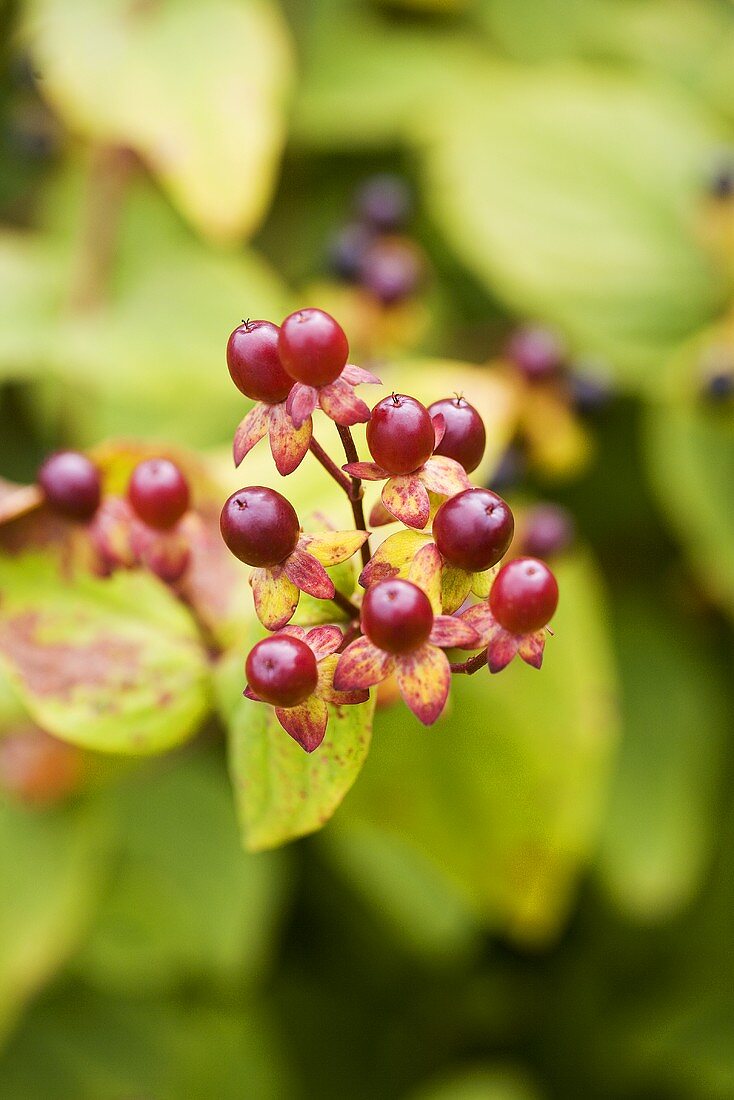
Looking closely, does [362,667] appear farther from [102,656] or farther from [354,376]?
[102,656]

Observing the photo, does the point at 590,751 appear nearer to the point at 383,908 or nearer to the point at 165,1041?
the point at 383,908

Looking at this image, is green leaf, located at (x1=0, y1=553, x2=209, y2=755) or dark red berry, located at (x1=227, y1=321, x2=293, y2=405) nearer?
dark red berry, located at (x1=227, y1=321, x2=293, y2=405)

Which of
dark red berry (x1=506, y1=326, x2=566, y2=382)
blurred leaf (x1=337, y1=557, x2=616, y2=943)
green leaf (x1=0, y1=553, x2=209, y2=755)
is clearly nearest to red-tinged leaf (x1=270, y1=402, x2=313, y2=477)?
green leaf (x1=0, y1=553, x2=209, y2=755)

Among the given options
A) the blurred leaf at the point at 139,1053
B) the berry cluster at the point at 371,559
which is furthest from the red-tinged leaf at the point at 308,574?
the blurred leaf at the point at 139,1053

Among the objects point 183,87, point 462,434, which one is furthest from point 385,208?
point 462,434

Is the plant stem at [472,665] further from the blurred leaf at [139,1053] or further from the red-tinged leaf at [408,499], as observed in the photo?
the blurred leaf at [139,1053]

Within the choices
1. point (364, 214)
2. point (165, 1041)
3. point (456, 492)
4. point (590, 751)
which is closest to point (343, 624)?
point (456, 492)

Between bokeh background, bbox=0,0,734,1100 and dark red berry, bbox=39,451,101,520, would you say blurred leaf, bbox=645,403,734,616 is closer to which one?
bokeh background, bbox=0,0,734,1100
